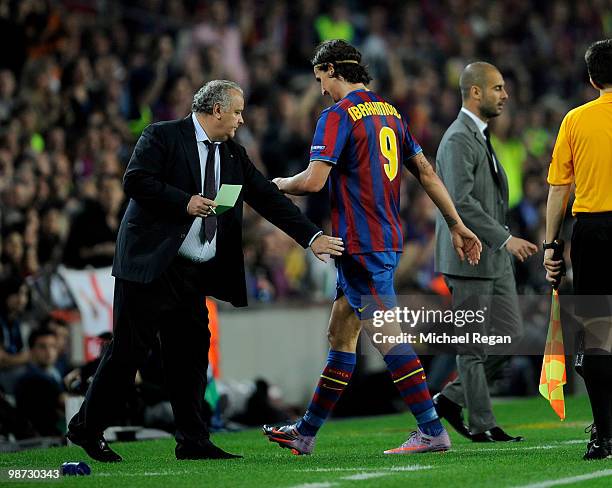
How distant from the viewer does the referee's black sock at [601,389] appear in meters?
6.66

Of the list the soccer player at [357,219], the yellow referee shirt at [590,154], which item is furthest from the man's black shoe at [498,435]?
the yellow referee shirt at [590,154]

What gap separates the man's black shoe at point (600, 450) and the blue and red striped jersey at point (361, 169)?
4.83 feet

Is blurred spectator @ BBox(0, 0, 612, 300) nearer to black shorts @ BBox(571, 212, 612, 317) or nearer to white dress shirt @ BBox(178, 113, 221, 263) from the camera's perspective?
white dress shirt @ BBox(178, 113, 221, 263)

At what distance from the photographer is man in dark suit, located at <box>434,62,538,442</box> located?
843cm

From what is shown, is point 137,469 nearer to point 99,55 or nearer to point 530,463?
point 530,463

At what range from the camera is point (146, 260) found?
7.11 meters

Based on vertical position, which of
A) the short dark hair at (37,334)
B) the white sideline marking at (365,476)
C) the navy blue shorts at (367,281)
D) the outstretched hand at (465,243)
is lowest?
the white sideline marking at (365,476)

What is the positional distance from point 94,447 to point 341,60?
246cm

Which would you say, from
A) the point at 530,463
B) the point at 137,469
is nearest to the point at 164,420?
the point at 137,469

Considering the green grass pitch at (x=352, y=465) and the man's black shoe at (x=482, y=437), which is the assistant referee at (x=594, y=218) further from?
the man's black shoe at (x=482, y=437)

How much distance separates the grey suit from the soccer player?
3.24ft

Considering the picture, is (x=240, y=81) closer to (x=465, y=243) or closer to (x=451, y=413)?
(x=451, y=413)

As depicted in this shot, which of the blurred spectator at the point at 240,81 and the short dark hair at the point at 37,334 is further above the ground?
the blurred spectator at the point at 240,81

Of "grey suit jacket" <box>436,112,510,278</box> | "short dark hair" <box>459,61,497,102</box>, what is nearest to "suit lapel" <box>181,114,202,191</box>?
"grey suit jacket" <box>436,112,510,278</box>
